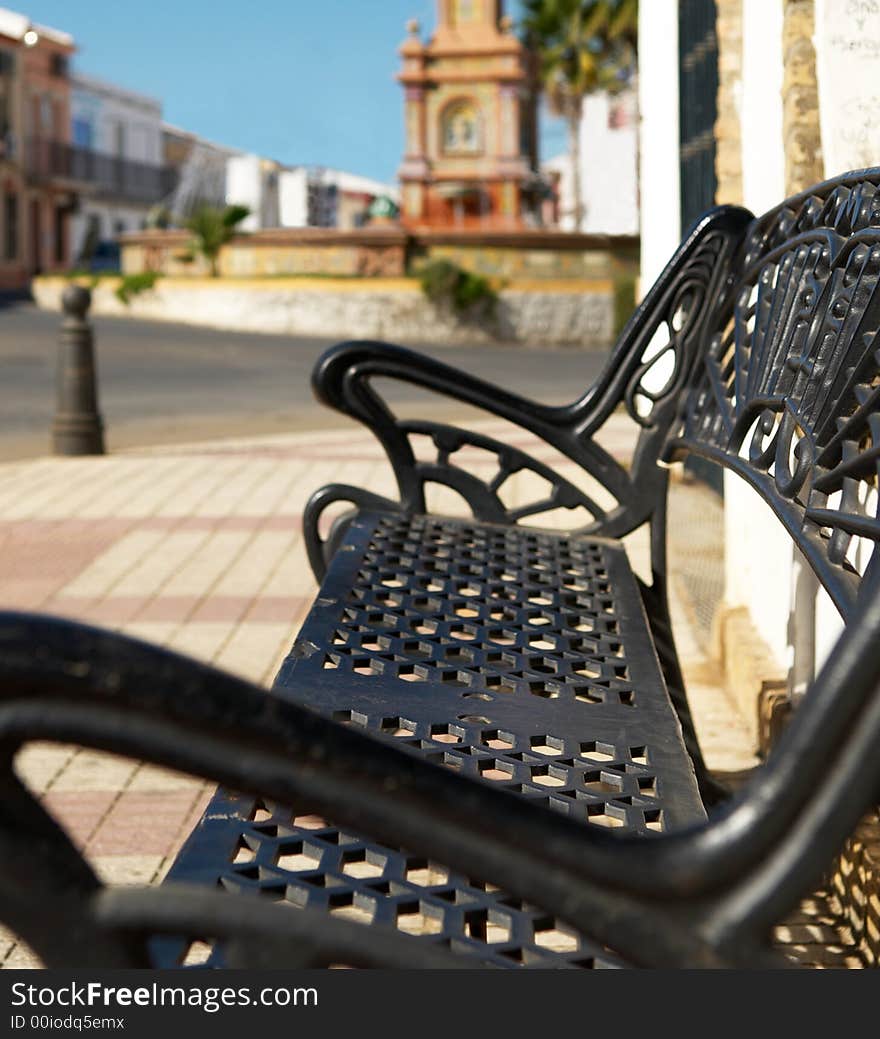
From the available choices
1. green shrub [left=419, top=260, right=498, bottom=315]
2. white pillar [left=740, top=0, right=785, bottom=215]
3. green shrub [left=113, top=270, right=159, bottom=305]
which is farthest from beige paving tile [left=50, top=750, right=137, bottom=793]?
green shrub [left=113, top=270, right=159, bottom=305]

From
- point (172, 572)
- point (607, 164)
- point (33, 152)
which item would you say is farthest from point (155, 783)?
point (33, 152)

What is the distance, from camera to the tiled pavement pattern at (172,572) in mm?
2941

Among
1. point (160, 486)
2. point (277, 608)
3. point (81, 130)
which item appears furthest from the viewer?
point (81, 130)

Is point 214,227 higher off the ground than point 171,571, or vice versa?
point 214,227

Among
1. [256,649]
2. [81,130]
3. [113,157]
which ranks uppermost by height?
[81,130]

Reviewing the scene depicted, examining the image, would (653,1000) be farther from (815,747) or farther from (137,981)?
(137,981)

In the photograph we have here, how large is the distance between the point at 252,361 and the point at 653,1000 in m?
19.5

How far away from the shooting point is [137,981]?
93 cm

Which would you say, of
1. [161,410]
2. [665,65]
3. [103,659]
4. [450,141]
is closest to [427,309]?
[450,141]

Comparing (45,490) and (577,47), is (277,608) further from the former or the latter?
(577,47)

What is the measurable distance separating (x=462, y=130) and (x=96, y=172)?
939 inches

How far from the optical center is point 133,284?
30.5m

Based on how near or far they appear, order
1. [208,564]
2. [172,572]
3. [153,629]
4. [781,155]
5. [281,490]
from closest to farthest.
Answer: [781,155], [153,629], [172,572], [208,564], [281,490]

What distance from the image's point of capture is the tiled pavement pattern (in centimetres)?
294
